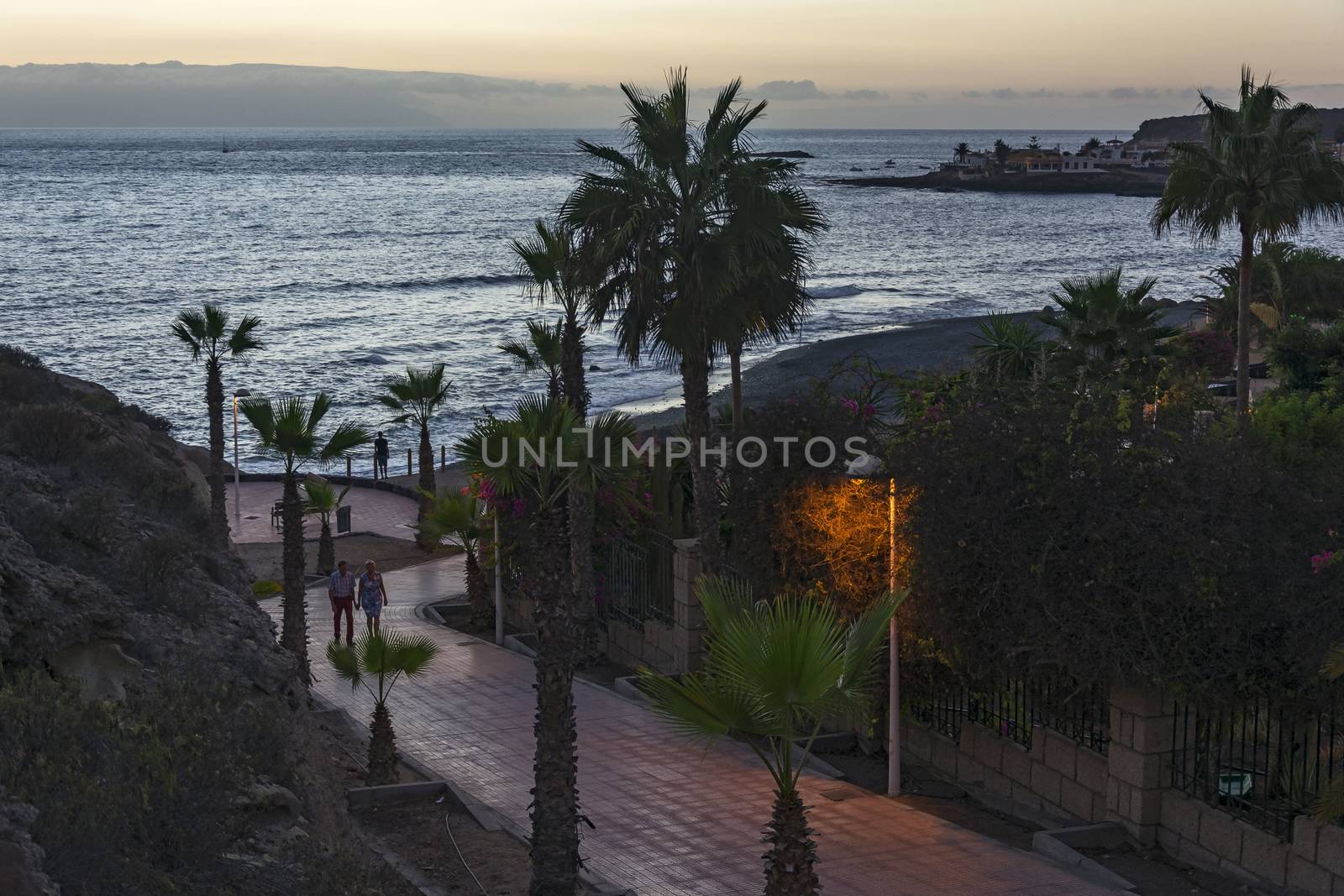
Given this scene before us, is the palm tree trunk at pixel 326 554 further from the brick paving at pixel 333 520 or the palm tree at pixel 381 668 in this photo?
the palm tree at pixel 381 668

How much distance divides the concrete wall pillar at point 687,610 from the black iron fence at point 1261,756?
24.0 feet

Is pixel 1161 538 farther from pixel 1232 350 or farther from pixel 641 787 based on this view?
pixel 1232 350

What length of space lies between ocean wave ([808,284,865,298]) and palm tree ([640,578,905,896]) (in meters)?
78.4

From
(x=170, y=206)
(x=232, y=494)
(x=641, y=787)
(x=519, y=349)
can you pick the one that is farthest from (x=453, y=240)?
(x=641, y=787)

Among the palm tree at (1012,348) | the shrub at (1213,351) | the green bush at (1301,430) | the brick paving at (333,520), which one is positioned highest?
the palm tree at (1012,348)

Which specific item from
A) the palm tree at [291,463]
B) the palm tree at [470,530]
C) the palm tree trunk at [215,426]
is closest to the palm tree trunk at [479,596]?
the palm tree at [470,530]

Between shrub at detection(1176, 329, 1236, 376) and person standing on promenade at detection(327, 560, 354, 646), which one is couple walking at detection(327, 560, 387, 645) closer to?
person standing on promenade at detection(327, 560, 354, 646)

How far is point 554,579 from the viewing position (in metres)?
10.8

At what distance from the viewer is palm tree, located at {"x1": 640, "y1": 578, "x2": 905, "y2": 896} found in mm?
8719

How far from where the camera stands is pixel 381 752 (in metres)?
14.3

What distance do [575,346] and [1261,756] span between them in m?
12.8

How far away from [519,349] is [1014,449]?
57.3 feet

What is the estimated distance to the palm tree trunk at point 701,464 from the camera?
1797 centimetres

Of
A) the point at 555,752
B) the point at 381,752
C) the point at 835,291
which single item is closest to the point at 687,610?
the point at 381,752
